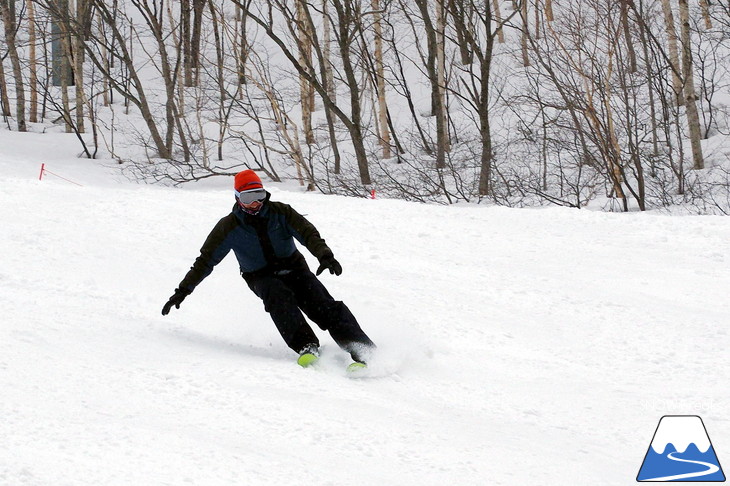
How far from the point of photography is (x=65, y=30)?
20.2 metres

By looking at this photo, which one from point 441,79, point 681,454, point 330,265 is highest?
point 441,79

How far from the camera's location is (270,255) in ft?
17.2

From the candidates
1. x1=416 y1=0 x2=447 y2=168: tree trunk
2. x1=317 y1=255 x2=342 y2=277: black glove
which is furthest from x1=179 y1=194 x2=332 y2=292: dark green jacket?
x1=416 y1=0 x2=447 y2=168: tree trunk

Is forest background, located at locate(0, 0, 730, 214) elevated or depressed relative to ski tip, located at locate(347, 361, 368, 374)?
elevated

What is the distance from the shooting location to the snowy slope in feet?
10.8

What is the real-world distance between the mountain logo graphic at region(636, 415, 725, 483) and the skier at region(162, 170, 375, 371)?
6.91 ft

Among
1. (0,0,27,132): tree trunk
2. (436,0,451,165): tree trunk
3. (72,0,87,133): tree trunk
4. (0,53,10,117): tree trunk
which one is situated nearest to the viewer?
(436,0,451,165): tree trunk

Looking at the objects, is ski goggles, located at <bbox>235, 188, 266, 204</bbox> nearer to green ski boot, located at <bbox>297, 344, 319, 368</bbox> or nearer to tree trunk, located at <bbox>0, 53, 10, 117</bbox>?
green ski boot, located at <bbox>297, 344, 319, 368</bbox>

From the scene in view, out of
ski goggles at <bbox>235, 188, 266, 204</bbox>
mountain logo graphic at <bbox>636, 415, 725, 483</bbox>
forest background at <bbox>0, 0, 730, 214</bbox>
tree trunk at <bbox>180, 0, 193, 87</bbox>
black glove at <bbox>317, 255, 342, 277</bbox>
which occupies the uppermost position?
tree trunk at <bbox>180, 0, 193, 87</bbox>

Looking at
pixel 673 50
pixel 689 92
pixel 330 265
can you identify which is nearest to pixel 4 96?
pixel 673 50

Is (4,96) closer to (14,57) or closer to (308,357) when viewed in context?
(14,57)

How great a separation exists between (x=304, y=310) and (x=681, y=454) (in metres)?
2.55

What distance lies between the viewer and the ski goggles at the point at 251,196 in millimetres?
5105

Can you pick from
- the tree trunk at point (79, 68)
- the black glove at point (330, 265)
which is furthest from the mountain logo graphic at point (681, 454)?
the tree trunk at point (79, 68)
